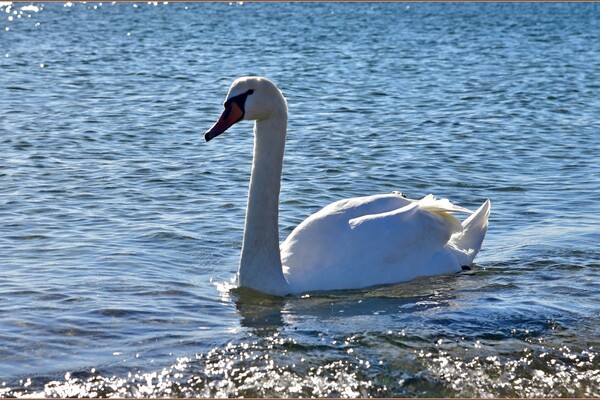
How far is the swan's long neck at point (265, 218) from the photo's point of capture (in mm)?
7641

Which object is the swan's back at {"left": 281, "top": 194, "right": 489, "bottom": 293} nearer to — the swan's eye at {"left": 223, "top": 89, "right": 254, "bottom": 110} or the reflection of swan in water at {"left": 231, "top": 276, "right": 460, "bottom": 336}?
the reflection of swan in water at {"left": 231, "top": 276, "right": 460, "bottom": 336}

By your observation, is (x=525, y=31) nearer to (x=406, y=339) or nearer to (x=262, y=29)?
(x=262, y=29)

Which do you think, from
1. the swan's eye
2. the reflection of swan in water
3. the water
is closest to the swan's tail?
the water

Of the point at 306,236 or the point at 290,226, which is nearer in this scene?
the point at 306,236

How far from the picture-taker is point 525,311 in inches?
284

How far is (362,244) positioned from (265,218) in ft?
2.38

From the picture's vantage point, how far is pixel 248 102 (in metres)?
7.55

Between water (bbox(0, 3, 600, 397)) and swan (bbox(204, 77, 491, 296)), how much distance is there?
6.4 inches

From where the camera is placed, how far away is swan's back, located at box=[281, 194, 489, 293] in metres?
7.72

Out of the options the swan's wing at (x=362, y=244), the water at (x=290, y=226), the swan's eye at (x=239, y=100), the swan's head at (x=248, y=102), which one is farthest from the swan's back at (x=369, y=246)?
the swan's eye at (x=239, y=100)

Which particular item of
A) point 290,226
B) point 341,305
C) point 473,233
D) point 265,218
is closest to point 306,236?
point 265,218

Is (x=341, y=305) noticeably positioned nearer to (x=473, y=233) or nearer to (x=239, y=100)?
(x=239, y=100)

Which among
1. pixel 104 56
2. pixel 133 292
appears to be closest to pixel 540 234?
→ pixel 133 292

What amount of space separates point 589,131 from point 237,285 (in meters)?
9.01
